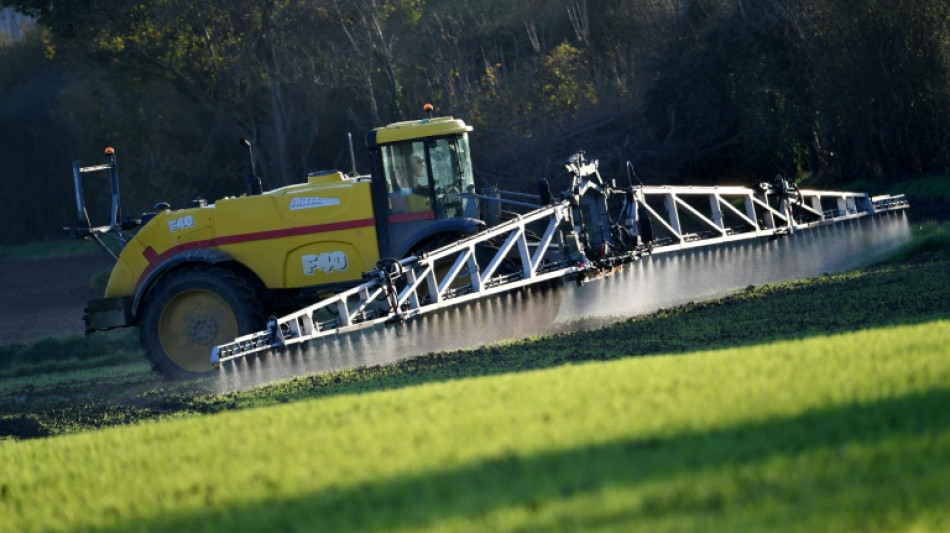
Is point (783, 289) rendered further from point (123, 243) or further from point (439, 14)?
point (439, 14)

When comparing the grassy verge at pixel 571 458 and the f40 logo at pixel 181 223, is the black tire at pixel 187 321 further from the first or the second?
the grassy verge at pixel 571 458

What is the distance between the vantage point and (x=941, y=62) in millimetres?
27828

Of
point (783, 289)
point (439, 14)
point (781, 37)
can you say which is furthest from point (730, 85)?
point (783, 289)

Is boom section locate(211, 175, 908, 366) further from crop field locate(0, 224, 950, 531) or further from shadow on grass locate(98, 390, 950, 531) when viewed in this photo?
shadow on grass locate(98, 390, 950, 531)

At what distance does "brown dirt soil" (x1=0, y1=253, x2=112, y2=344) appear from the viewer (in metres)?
28.1

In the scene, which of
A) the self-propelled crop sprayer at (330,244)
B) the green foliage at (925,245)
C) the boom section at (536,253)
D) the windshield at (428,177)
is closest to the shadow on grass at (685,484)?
the boom section at (536,253)

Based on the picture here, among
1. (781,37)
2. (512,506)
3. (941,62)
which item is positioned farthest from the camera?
(781,37)

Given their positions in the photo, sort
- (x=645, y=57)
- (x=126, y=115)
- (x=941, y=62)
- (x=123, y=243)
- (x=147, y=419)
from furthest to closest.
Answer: (x=126, y=115)
(x=645, y=57)
(x=941, y=62)
(x=123, y=243)
(x=147, y=419)

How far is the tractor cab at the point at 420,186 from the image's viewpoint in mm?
16500

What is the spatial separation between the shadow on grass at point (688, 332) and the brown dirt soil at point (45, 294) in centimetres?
1397

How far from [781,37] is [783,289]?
50.0ft

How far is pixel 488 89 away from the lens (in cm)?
3316

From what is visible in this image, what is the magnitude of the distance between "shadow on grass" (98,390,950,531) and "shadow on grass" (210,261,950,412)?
5356 mm

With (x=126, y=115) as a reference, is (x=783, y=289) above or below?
below
